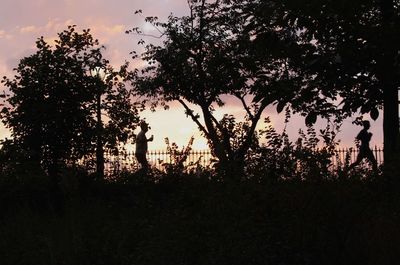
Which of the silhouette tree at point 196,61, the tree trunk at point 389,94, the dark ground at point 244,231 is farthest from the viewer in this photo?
the silhouette tree at point 196,61

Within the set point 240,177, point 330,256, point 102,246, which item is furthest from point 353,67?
point 102,246

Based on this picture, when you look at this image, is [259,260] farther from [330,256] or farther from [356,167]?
[356,167]

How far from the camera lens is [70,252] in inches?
285

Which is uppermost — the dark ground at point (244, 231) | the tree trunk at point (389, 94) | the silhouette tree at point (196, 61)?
the silhouette tree at point (196, 61)

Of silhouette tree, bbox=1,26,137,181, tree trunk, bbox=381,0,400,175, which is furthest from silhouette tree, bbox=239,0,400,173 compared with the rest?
silhouette tree, bbox=1,26,137,181

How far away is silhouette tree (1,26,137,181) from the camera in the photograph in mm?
15188

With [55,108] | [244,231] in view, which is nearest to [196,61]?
[55,108]

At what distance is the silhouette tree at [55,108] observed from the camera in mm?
15188

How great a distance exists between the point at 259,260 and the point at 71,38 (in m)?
11.7

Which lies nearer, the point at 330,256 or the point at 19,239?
the point at 330,256

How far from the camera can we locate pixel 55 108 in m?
15.2

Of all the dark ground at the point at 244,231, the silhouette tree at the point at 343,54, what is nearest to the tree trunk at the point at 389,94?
the silhouette tree at the point at 343,54

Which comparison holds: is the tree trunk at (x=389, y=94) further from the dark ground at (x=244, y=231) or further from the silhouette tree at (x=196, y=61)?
the silhouette tree at (x=196, y=61)

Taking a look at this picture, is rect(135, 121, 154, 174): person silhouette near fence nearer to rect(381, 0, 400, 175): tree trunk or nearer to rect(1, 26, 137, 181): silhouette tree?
rect(1, 26, 137, 181): silhouette tree
